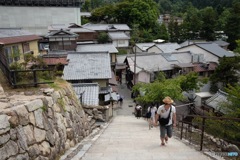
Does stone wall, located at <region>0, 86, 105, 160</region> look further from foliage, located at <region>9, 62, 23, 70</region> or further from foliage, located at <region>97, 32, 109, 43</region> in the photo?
foliage, located at <region>97, 32, 109, 43</region>

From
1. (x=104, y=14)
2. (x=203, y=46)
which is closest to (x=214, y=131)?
(x=203, y=46)

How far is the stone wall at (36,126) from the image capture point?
15.3 feet

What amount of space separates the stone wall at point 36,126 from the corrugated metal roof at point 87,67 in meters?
12.0

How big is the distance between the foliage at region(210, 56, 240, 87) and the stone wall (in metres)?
19.0

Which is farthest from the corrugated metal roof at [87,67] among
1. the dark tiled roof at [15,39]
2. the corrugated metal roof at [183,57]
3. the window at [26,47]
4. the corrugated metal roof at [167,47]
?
the corrugated metal roof at [167,47]

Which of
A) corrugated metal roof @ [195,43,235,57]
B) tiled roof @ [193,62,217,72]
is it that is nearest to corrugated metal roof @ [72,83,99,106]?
tiled roof @ [193,62,217,72]

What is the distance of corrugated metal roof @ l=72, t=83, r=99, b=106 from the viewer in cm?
1584

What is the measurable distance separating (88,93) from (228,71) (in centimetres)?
1476

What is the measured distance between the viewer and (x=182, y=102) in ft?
75.3

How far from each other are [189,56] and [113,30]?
19.8 meters

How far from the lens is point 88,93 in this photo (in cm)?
1670

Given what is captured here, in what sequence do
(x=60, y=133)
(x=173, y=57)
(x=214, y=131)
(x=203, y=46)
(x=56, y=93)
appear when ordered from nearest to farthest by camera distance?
(x=60, y=133) < (x=56, y=93) < (x=214, y=131) < (x=173, y=57) < (x=203, y=46)

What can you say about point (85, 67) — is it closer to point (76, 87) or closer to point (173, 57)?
point (76, 87)

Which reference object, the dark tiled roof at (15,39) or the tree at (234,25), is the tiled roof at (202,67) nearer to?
the tree at (234,25)
